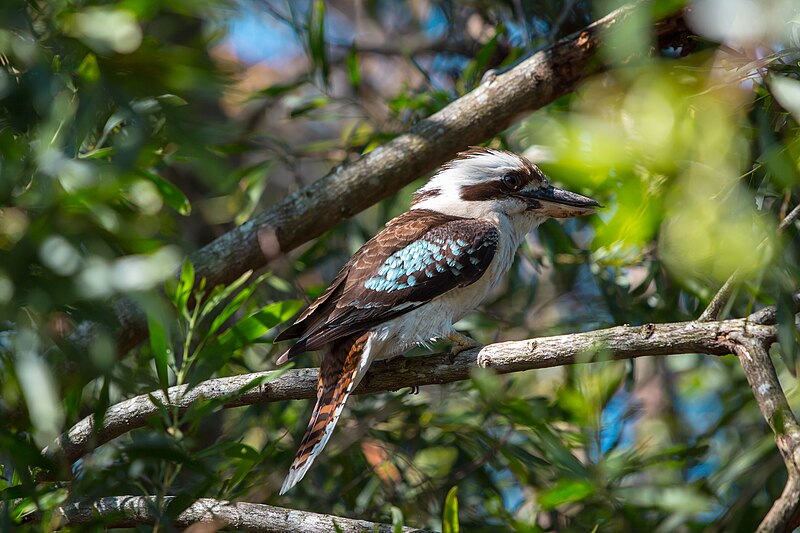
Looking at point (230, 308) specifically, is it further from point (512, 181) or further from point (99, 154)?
point (512, 181)

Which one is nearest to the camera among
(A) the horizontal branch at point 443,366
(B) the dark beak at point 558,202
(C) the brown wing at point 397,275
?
(A) the horizontal branch at point 443,366

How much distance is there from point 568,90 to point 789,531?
2.02 metres

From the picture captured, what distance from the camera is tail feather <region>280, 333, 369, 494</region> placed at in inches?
104

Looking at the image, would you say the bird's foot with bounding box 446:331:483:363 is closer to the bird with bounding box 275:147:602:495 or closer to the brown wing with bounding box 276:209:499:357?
the bird with bounding box 275:147:602:495

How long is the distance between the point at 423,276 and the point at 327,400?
538mm

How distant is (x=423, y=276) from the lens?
2.93 meters

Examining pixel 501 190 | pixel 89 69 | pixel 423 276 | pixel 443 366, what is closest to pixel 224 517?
pixel 443 366

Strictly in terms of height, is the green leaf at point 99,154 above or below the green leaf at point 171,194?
above

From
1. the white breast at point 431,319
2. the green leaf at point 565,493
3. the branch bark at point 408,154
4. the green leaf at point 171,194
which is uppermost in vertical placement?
the green leaf at point 171,194

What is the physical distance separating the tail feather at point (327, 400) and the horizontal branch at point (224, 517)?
1.05 feet

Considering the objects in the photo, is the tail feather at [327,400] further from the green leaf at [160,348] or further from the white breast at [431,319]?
the green leaf at [160,348]

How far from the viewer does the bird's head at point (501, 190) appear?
3338 millimetres

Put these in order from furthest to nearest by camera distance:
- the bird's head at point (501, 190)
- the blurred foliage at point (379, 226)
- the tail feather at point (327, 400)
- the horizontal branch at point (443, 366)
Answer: the bird's head at point (501, 190) → the tail feather at point (327, 400) → the horizontal branch at point (443, 366) → the blurred foliage at point (379, 226)

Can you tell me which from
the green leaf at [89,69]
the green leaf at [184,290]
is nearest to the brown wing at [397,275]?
the green leaf at [184,290]
